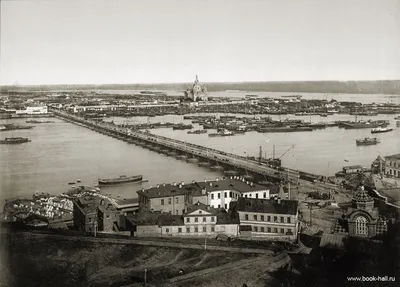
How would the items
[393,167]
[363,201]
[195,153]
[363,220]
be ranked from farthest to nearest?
1. [195,153]
2. [393,167]
3. [363,201]
4. [363,220]

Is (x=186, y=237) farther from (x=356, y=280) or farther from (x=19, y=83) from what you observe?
(x=19, y=83)

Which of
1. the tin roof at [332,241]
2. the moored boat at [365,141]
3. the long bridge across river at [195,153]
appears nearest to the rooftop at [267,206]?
the tin roof at [332,241]

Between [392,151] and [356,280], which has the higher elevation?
[392,151]

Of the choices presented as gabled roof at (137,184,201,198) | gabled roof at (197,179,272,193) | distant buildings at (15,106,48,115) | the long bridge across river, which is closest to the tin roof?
gabled roof at (197,179,272,193)

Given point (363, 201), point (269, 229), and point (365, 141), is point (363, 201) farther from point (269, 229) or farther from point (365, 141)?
point (365, 141)

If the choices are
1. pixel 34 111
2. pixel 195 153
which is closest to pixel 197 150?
pixel 195 153

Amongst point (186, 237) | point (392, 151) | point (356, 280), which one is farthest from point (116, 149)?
point (356, 280)

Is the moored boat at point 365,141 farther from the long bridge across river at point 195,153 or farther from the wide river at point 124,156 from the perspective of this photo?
the long bridge across river at point 195,153
